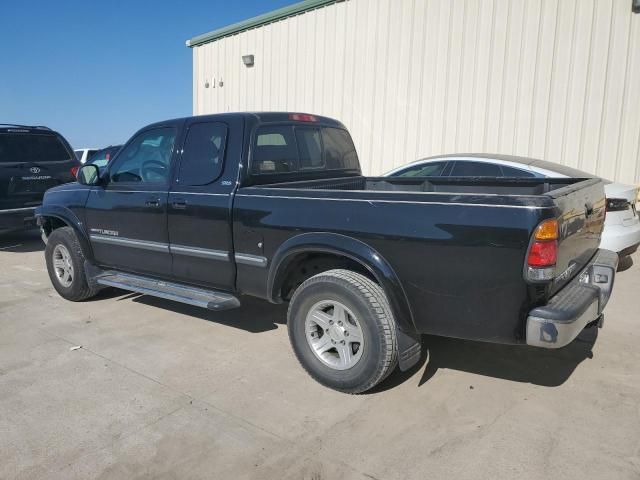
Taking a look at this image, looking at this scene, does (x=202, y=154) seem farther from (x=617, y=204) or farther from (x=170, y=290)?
(x=617, y=204)

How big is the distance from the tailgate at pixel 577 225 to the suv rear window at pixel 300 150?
2.18 meters

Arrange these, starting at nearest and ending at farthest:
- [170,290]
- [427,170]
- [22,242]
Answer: [170,290], [427,170], [22,242]

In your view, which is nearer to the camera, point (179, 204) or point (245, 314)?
point (179, 204)

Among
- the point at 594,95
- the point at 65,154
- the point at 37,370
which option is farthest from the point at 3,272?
the point at 594,95

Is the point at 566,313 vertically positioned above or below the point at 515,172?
below

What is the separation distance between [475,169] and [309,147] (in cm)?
290

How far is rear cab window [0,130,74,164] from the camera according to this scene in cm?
840

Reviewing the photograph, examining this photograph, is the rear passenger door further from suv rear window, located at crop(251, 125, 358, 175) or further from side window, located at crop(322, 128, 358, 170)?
side window, located at crop(322, 128, 358, 170)

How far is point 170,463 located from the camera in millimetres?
2824

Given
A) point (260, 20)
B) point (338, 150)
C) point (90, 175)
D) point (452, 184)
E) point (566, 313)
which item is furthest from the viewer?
point (260, 20)

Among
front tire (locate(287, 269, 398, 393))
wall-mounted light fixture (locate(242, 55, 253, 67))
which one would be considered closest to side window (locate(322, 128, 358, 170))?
front tire (locate(287, 269, 398, 393))

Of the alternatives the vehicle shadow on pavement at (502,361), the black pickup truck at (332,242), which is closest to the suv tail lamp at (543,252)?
the black pickup truck at (332,242)

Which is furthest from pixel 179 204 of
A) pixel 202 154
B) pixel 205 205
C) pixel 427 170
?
pixel 427 170

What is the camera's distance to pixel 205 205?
422cm
